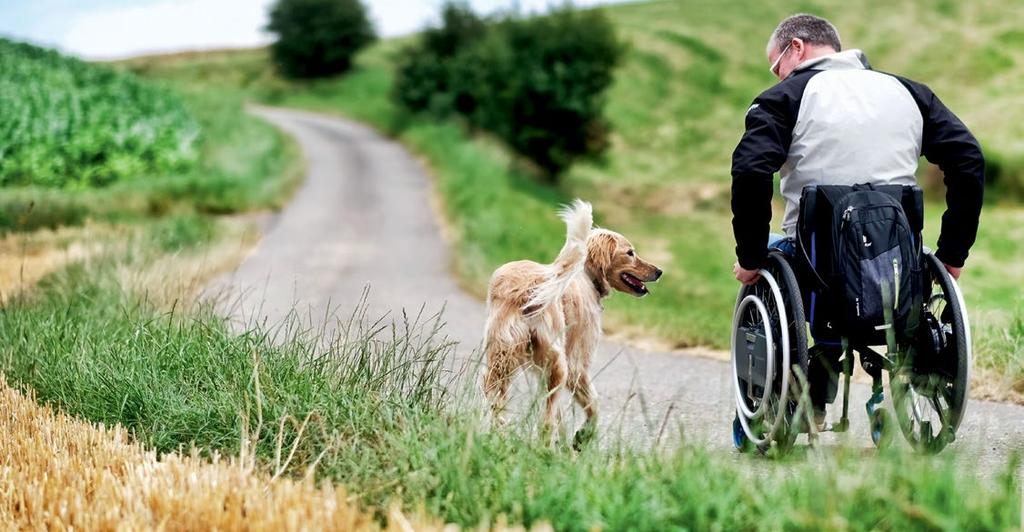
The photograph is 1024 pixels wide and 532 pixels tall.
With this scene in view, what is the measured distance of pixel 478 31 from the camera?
39.7 metres

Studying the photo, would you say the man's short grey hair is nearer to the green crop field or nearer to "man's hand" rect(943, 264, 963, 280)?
"man's hand" rect(943, 264, 963, 280)

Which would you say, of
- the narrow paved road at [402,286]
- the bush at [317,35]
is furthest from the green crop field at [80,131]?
the bush at [317,35]

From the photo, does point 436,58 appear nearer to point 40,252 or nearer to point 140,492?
point 40,252

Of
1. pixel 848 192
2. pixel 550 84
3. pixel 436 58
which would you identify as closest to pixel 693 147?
pixel 550 84

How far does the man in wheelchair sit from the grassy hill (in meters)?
2.85

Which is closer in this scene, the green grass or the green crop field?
the green grass

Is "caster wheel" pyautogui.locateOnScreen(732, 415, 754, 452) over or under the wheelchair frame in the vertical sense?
under

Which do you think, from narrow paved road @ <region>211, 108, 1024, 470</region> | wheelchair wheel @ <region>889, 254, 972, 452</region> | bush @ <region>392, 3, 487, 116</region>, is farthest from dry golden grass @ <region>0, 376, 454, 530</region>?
bush @ <region>392, 3, 487, 116</region>

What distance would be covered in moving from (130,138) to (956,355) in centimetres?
2311

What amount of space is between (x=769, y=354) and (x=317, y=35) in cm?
6040

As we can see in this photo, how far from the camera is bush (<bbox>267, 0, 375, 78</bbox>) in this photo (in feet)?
208

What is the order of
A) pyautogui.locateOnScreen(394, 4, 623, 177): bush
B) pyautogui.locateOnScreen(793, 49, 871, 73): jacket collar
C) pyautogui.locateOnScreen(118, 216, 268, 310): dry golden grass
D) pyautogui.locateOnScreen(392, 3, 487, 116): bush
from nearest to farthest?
pyautogui.locateOnScreen(793, 49, 871, 73): jacket collar < pyautogui.locateOnScreen(118, 216, 268, 310): dry golden grass < pyautogui.locateOnScreen(394, 4, 623, 177): bush < pyautogui.locateOnScreen(392, 3, 487, 116): bush

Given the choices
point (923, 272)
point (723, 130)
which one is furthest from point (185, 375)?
point (723, 130)

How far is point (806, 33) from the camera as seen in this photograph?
551cm
